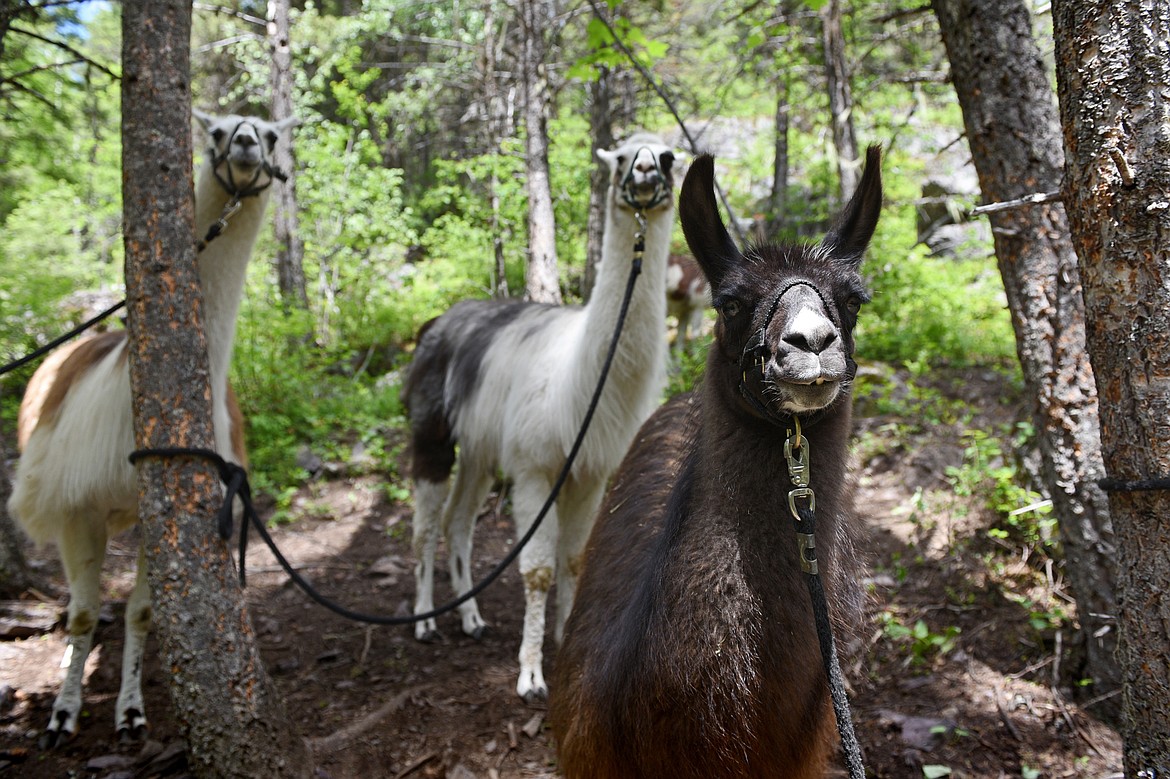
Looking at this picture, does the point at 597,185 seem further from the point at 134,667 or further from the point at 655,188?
the point at 134,667

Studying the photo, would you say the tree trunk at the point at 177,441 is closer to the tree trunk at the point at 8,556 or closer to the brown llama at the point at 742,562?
the brown llama at the point at 742,562

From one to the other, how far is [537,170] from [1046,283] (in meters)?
6.12

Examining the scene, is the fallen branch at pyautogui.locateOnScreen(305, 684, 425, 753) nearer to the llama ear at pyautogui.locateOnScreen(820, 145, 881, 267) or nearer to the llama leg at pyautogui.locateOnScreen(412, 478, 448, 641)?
the llama leg at pyautogui.locateOnScreen(412, 478, 448, 641)

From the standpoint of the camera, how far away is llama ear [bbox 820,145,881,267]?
206 centimetres

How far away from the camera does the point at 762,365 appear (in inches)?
67.9

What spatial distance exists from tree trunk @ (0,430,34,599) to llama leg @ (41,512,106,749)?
1.69 metres

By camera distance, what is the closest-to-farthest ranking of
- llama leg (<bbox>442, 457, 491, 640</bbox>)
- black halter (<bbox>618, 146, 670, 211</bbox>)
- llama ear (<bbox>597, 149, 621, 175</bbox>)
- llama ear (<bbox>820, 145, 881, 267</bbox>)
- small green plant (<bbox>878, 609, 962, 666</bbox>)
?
1. llama ear (<bbox>820, 145, 881, 267</bbox>)
2. small green plant (<bbox>878, 609, 962, 666</bbox>)
3. black halter (<bbox>618, 146, 670, 211</bbox>)
4. llama ear (<bbox>597, 149, 621, 175</bbox>)
5. llama leg (<bbox>442, 457, 491, 640</bbox>)

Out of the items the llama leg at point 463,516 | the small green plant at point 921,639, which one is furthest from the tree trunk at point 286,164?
the small green plant at point 921,639

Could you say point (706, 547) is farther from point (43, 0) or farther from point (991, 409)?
point (991, 409)

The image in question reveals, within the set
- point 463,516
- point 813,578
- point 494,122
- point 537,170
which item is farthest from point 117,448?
Result: point 494,122

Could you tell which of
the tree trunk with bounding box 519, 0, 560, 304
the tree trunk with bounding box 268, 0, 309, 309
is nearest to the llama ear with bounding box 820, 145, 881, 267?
the tree trunk with bounding box 519, 0, 560, 304

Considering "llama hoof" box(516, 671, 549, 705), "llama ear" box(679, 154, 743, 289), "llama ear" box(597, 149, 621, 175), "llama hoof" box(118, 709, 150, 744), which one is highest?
"llama ear" box(597, 149, 621, 175)

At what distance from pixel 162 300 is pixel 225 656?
1.36 meters

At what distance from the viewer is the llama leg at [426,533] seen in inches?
202
